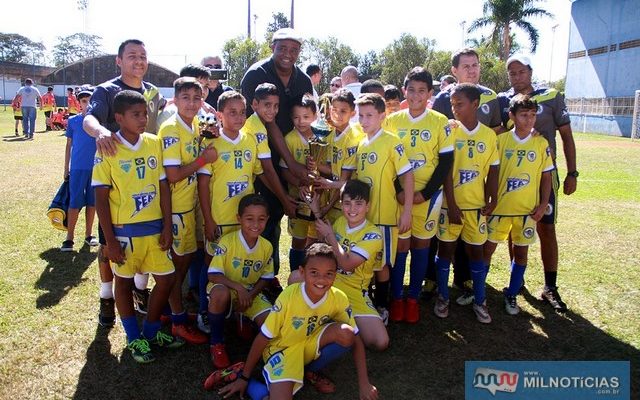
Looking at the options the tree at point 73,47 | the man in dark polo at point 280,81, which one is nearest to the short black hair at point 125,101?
the man in dark polo at point 280,81

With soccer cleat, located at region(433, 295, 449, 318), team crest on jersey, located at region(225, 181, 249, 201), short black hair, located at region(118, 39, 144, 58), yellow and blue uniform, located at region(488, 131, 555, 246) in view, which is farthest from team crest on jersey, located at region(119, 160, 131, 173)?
yellow and blue uniform, located at region(488, 131, 555, 246)

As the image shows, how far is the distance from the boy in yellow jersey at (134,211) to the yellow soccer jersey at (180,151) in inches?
4.0

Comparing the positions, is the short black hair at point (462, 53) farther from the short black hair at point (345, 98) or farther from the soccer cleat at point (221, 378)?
the soccer cleat at point (221, 378)

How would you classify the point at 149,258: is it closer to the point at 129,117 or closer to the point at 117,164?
the point at 117,164

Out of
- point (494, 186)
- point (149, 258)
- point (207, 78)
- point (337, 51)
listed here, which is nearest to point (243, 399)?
point (149, 258)

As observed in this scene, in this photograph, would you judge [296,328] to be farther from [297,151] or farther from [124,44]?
[124,44]

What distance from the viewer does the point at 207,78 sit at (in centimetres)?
538

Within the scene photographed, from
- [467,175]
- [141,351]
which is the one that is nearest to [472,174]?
[467,175]

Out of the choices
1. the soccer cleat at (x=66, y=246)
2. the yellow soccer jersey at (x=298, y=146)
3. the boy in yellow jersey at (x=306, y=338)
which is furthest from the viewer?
the soccer cleat at (x=66, y=246)

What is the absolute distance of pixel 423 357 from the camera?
3.66 m

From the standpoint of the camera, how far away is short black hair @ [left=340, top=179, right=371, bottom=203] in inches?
146

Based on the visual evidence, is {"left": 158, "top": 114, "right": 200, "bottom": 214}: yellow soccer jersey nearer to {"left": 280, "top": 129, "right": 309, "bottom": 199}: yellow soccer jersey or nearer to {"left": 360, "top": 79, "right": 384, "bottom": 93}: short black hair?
{"left": 280, "top": 129, "right": 309, "bottom": 199}: yellow soccer jersey

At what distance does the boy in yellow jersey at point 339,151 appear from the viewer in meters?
4.20

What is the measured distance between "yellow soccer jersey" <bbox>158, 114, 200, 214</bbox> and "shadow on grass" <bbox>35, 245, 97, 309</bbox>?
5.55ft
